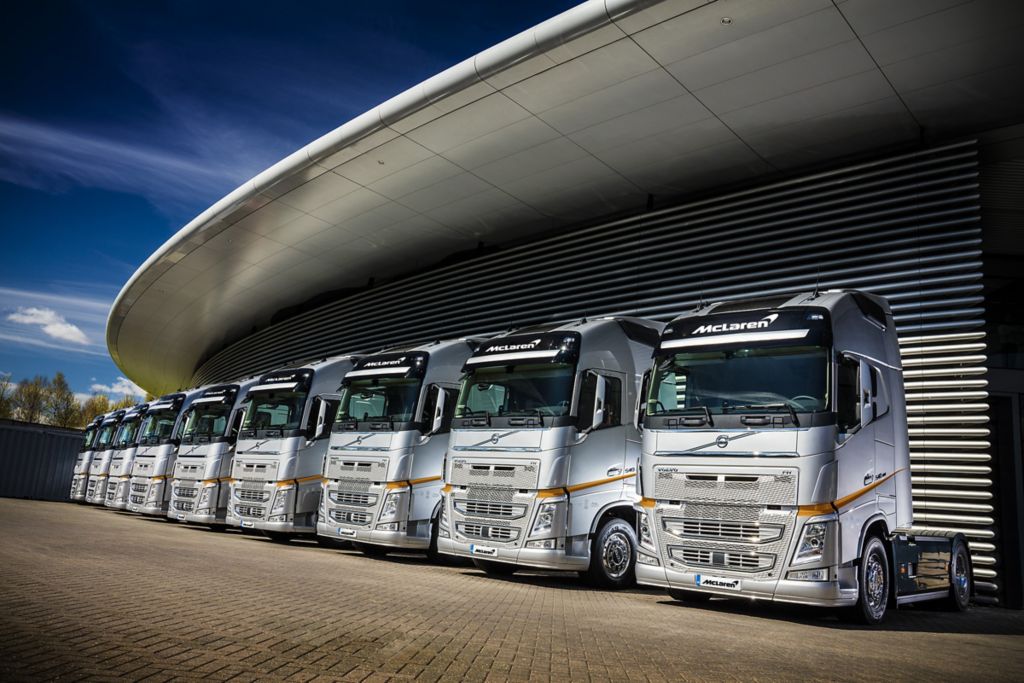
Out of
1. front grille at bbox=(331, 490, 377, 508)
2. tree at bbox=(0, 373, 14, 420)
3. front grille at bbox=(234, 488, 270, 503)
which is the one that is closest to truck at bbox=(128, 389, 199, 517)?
front grille at bbox=(234, 488, 270, 503)

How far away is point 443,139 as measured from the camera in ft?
41.5

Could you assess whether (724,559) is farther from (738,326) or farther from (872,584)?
(738,326)

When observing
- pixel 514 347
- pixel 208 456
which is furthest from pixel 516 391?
pixel 208 456

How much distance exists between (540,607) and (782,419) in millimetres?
2765

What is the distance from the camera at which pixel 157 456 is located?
18.8m

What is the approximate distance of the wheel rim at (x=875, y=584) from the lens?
300 inches

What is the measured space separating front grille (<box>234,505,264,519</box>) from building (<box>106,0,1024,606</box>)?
18.4 ft

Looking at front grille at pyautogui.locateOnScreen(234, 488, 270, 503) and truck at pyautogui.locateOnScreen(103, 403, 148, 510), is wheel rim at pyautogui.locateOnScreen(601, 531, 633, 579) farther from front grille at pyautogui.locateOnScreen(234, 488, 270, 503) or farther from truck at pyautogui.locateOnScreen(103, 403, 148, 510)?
truck at pyautogui.locateOnScreen(103, 403, 148, 510)

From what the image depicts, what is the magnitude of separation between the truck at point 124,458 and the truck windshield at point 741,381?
1624 cm

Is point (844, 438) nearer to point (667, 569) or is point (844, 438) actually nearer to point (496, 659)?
point (667, 569)

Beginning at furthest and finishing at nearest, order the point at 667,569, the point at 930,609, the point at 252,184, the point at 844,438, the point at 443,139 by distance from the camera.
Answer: the point at 252,184
the point at 443,139
the point at 930,609
the point at 667,569
the point at 844,438

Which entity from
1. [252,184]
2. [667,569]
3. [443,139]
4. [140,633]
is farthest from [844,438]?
[252,184]

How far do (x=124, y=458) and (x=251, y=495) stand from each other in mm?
9047

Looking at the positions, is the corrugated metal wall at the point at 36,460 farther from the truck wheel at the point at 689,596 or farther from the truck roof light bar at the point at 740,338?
the truck roof light bar at the point at 740,338
